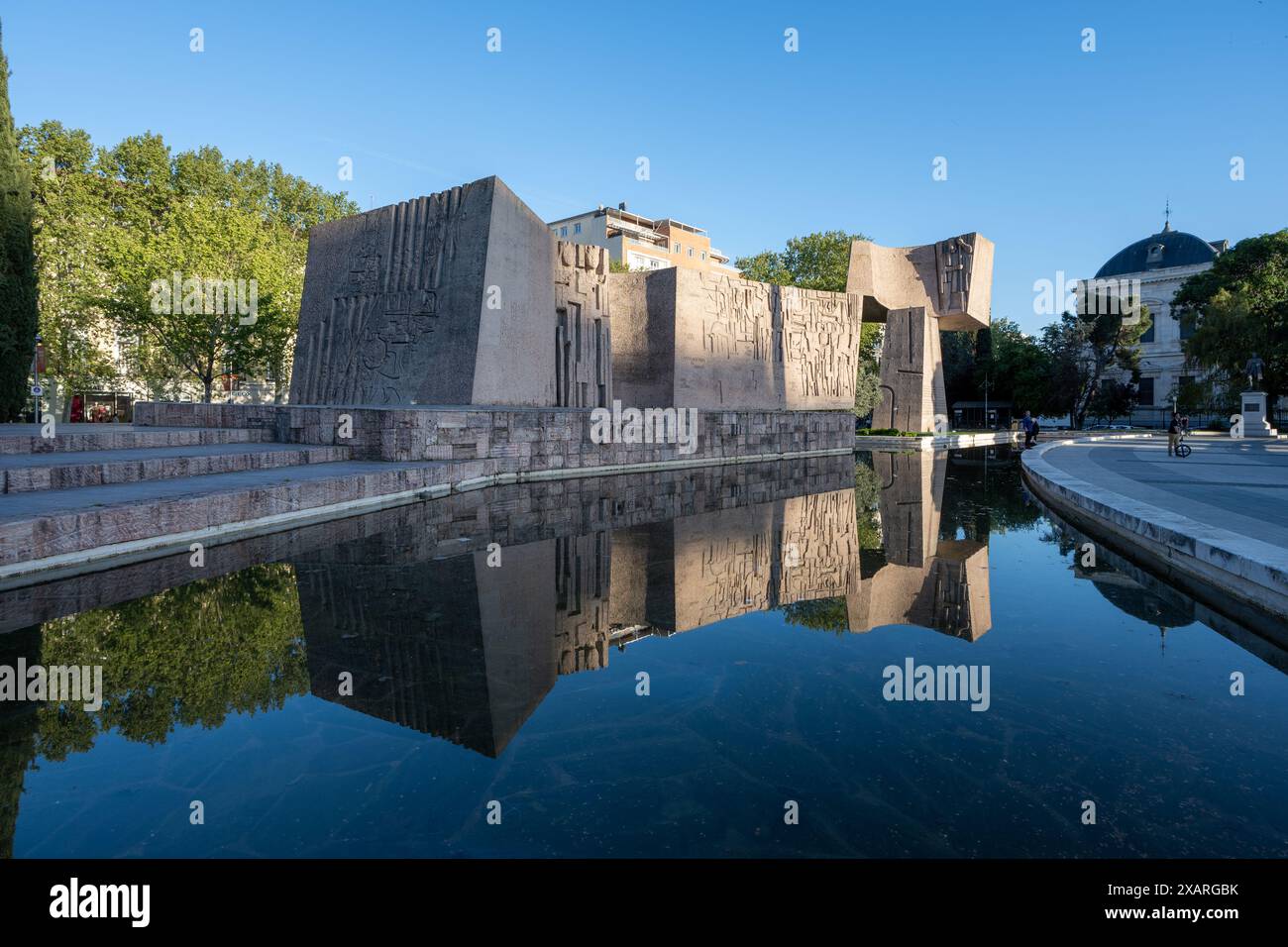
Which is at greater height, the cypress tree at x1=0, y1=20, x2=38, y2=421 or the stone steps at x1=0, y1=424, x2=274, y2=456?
the cypress tree at x1=0, y1=20, x2=38, y2=421

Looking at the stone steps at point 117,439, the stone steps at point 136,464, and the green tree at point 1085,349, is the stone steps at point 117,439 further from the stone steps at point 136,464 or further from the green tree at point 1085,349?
the green tree at point 1085,349

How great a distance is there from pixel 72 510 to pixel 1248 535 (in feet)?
29.1

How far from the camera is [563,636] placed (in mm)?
4000

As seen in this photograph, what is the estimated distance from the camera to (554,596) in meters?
4.81

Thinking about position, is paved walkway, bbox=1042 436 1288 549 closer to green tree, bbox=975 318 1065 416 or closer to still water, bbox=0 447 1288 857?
still water, bbox=0 447 1288 857

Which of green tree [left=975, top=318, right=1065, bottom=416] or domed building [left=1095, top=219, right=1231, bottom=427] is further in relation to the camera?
domed building [left=1095, top=219, right=1231, bottom=427]

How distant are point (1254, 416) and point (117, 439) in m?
36.0

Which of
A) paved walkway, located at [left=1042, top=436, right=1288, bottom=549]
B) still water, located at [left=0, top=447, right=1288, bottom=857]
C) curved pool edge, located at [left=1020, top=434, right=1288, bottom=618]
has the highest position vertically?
paved walkway, located at [left=1042, top=436, right=1288, bottom=549]

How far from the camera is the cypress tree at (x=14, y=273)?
592 inches

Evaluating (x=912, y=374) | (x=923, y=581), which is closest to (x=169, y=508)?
(x=923, y=581)

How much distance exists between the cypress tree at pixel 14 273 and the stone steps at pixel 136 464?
9.72 meters

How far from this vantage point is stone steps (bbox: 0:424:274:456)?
8602 millimetres

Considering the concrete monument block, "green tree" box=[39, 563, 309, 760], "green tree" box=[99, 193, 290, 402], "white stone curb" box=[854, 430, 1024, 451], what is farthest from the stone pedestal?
"green tree" box=[99, 193, 290, 402]
